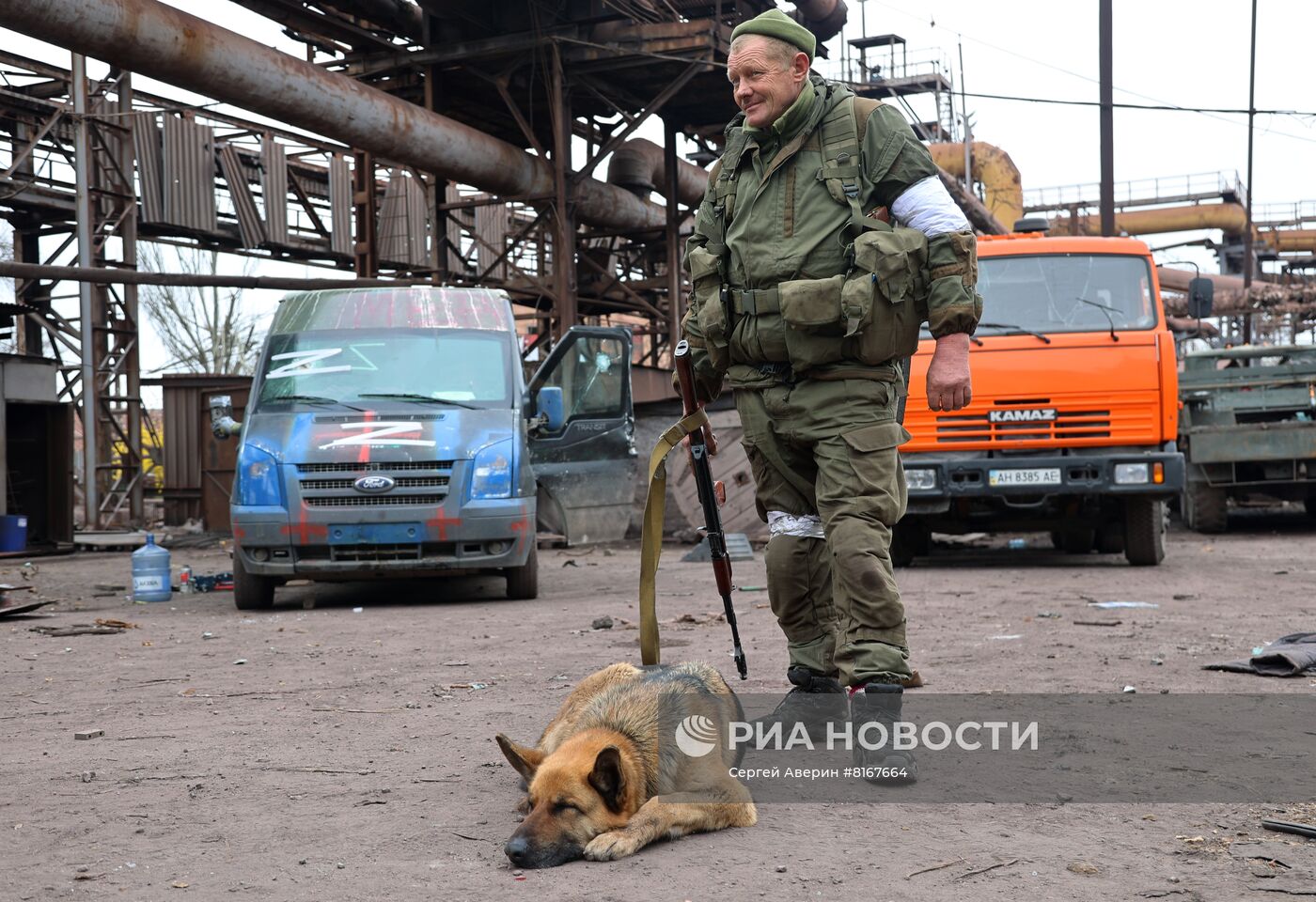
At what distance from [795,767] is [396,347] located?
5.91m

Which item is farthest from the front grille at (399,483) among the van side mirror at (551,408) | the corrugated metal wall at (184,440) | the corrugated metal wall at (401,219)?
the corrugated metal wall at (401,219)

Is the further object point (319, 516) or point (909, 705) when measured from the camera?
point (319, 516)

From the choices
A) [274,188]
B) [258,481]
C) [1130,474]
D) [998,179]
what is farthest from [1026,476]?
[998,179]

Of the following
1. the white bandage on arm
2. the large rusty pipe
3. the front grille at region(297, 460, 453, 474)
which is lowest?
the front grille at region(297, 460, 453, 474)

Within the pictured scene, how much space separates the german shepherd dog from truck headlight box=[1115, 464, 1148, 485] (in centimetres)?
653

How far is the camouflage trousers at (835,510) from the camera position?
130 inches

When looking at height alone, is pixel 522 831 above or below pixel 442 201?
below

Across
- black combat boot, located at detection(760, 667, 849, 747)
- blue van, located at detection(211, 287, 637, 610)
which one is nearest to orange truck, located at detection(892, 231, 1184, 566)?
blue van, located at detection(211, 287, 637, 610)

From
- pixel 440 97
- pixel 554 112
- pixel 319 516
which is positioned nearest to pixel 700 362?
pixel 319 516

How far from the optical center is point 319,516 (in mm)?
7773

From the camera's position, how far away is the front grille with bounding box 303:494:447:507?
781 centimetres

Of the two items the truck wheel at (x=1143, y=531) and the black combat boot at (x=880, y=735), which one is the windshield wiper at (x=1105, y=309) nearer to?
the truck wheel at (x=1143, y=531)

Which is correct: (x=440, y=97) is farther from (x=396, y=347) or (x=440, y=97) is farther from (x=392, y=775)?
(x=392, y=775)

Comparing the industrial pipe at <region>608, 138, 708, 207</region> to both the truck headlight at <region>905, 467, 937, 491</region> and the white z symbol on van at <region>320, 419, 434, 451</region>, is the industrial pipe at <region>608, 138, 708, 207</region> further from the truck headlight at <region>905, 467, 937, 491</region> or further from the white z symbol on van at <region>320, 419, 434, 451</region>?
the white z symbol on van at <region>320, 419, 434, 451</region>
